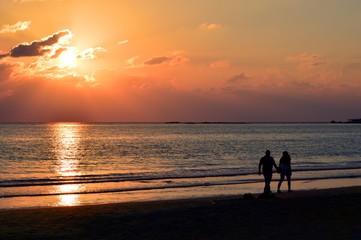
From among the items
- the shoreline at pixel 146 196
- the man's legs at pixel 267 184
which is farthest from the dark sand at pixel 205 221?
the shoreline at pixel 146 196

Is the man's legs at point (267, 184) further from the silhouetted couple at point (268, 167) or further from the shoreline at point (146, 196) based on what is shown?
the shoreline at point (146, 196)

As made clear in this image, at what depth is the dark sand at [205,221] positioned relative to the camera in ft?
47.5

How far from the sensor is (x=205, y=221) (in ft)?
53.0

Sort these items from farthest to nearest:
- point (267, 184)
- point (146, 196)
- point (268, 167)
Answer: point (146, 196)
point (268, 167)
point (267, 184)

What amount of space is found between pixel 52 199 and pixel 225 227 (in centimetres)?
1303

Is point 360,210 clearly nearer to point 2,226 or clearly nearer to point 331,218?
point 331,218

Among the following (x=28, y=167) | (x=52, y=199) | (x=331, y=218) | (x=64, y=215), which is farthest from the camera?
(x=28, y=167)

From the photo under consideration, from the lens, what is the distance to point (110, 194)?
27.6m

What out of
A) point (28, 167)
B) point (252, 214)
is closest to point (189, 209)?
→ point (252, 214)

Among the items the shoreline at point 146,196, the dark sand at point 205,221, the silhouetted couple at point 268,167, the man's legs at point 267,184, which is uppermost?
the silhouetted couple at point 268,167

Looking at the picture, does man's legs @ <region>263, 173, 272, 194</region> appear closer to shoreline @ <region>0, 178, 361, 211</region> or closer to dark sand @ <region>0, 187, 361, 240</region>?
dark sand @ <region>0, 187, 361, 240</region>

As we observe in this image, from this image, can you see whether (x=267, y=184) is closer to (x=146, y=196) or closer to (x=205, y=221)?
(x=205, y=221)

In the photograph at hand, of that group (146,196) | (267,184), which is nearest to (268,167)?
(267,184)

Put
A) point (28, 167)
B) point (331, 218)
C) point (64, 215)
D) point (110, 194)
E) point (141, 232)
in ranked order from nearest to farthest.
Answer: point (141, 232) < point (331, 218) < point (64, 215) < point (110, 194) < point (28, 167)
